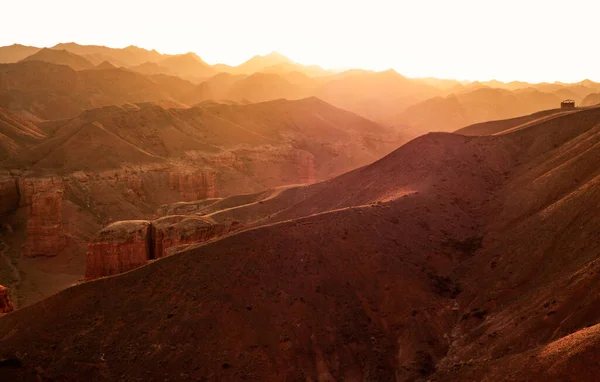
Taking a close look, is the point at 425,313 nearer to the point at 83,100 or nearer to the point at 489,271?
the point at 489,271

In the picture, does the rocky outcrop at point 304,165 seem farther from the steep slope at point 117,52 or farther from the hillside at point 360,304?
the steep slope at point 117,52

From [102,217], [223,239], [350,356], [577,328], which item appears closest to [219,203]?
[102,217]

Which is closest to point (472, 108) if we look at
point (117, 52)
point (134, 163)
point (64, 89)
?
point (64, 89)

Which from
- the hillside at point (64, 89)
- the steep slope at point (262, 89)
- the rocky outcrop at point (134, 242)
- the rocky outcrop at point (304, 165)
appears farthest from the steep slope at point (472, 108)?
the rocky outcrop at point (134, 242)

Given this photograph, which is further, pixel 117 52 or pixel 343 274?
pixel 117 52

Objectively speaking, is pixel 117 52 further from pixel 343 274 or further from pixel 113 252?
pixel 343 274

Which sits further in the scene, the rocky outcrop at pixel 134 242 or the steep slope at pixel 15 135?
the steep slope at pixel 15 135
